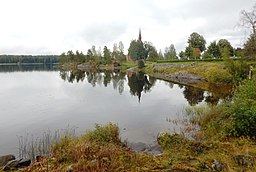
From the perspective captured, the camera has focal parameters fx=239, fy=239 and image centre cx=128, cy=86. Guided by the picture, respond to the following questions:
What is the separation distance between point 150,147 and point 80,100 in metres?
16.7

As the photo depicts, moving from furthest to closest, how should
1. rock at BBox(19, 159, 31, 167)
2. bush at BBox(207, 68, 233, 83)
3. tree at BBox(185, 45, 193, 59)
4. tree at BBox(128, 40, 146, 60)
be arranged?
tree at BBox(128, 40, 146, 60)
tree at BBox(185, 45, 193, 59)
bush at BBox(207, 68, 233, 83)
rock at BBox(19, 159, 31, 167)

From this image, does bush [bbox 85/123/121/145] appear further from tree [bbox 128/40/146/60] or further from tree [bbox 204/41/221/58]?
tree [bbox 128/40/146/60]

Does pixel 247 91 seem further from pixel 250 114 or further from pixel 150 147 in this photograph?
pixel 150 147

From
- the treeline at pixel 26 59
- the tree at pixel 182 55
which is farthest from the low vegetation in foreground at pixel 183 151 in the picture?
the treeline at pixel 26 59

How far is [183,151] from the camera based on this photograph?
944 centimetres

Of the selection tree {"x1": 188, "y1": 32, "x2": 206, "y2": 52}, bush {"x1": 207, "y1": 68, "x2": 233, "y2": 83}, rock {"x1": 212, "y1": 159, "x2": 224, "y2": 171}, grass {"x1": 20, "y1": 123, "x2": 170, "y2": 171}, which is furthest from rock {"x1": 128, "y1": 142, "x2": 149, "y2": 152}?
tree {"x1": 188, "y1": 32, "x2": 206, "y2": 52}

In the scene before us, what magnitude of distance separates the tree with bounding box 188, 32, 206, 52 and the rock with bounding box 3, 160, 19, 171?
67852 mm

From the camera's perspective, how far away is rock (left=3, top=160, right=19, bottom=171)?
8625mm

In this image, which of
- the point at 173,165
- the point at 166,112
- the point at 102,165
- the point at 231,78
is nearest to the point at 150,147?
the point at 173,165

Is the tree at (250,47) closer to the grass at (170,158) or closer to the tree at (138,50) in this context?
the grass at (170,158)

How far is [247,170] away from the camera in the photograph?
21.8ft

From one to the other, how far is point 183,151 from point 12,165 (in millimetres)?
6549

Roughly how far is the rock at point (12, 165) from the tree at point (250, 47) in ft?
105

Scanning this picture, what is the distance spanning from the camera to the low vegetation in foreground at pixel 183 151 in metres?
7.55
